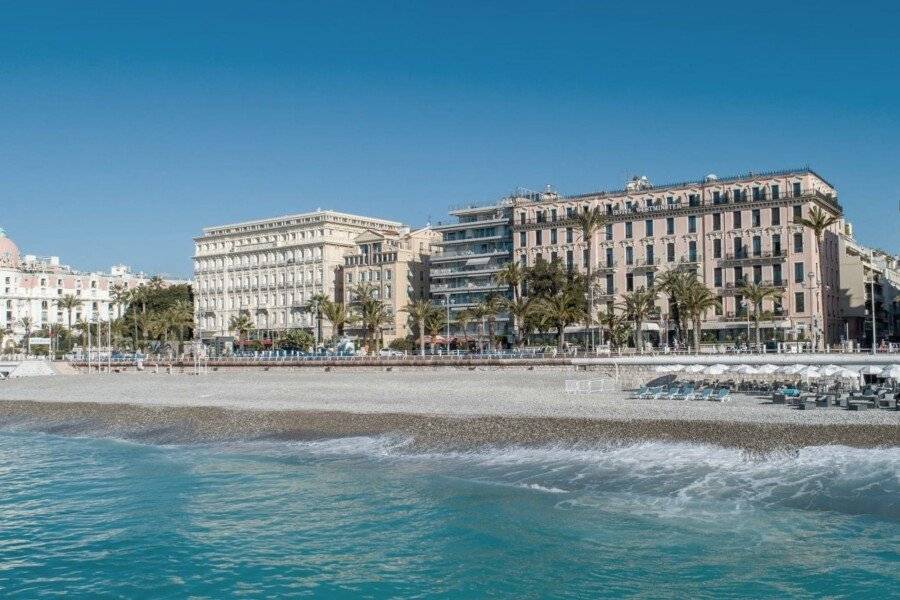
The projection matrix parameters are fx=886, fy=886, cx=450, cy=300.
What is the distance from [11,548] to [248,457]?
12496 millimetres

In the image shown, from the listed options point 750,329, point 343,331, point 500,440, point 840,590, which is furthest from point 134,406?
point 343,331

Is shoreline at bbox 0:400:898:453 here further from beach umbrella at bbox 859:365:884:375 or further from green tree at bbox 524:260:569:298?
green tree at bbox 524:260:569:298

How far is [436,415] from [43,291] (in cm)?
15135

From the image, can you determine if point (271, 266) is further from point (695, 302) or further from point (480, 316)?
point (695, 302)

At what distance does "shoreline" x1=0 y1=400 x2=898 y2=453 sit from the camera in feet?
95.9

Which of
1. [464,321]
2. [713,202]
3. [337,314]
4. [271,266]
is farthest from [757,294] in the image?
[271,266]

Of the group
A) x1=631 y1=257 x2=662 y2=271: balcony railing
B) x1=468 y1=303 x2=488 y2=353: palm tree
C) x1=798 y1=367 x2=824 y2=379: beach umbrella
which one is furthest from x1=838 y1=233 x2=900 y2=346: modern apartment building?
x1=798 y1=367 x2=824 y2=379: beach umbrella

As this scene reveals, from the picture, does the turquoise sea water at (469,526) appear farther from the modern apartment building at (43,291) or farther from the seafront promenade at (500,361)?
the modern apartment building at (43,291)

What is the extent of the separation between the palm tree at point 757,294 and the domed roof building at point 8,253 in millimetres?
136164

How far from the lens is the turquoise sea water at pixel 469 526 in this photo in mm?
18266

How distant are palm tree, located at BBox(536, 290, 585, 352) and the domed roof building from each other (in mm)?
118879

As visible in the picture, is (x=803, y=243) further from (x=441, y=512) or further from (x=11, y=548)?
(x=11, y=548)

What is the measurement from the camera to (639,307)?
8381cm

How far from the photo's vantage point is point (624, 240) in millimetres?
95125
